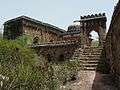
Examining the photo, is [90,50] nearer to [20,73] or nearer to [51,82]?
[51,82]

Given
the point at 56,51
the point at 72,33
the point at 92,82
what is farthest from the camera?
the point at 72,33

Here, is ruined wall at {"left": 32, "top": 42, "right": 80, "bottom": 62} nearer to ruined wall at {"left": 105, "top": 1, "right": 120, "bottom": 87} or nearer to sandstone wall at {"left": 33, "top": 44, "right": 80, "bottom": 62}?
sandstone wall at {"left": 33, "top": 44, "right": 80, "bottom": 62}

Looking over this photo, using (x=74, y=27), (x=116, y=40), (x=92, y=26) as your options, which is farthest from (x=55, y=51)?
(x=116, y=40)

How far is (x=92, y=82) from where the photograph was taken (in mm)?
15086

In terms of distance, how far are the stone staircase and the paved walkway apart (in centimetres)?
143

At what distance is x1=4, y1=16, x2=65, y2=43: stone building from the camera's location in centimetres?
3100

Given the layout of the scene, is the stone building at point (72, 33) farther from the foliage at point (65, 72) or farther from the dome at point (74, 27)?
the foliage at point (65, 72)

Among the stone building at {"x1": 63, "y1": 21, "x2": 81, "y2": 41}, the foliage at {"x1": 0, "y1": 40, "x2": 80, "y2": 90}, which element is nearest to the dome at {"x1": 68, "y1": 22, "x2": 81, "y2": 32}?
the stone building at {"x1": 63, "y1": 21, "x2": 81, "y2": 41}

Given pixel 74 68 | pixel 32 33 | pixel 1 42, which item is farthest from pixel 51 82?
pixel 32 33

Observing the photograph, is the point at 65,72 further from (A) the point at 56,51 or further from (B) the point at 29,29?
(B) the point at 29,29

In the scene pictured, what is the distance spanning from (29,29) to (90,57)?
1321 centimetres

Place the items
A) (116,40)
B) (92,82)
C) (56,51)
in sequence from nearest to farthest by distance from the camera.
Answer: (116,40)
(92,82)
(56,51)

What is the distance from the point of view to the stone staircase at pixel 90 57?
18.6m

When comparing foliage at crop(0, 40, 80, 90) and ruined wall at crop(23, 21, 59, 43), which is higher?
ruined wall at crop(23, 21, 59, 43)
